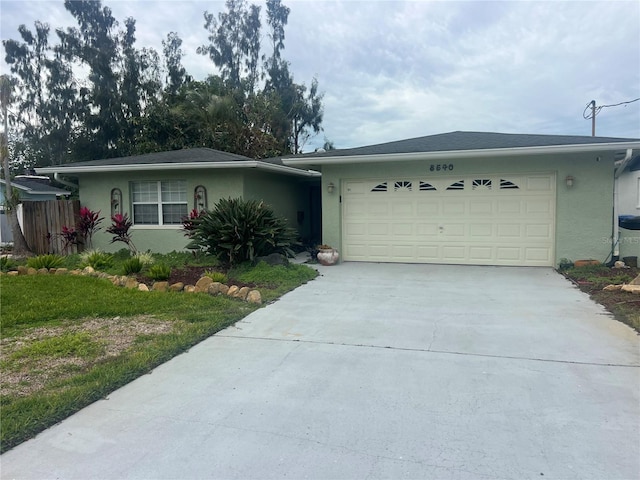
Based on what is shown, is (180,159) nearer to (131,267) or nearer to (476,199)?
(131,267)

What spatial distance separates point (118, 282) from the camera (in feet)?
26.2

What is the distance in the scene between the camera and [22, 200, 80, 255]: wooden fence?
12.3 m

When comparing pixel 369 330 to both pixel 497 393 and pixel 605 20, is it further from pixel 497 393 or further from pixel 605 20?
pixel 605 20

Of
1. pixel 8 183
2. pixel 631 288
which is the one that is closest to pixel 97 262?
pixel 8 183

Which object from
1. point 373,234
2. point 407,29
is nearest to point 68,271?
point 373,234

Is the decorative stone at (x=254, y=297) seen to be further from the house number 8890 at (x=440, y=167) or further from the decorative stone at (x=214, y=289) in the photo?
the house number 8890 at (x=440, y=167)

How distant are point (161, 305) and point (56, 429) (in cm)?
340

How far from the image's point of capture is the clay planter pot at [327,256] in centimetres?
1037

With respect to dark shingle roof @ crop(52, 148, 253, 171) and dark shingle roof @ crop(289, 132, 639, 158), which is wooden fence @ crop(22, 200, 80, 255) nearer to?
dark shingle roof @ crop(52, 148, 253, 171)

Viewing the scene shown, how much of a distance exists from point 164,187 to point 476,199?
26.9 ft

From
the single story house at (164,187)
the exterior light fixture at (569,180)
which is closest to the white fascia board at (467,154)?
the exterior light fixture at (569,180)

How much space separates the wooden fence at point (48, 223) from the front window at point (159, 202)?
1840mm

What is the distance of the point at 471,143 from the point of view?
10039 millimetres

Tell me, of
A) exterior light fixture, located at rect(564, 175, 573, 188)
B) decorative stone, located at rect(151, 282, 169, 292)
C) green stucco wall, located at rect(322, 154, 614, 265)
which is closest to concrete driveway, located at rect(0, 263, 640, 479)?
decorative stone, located at rect(151, 282, 169, 292)
